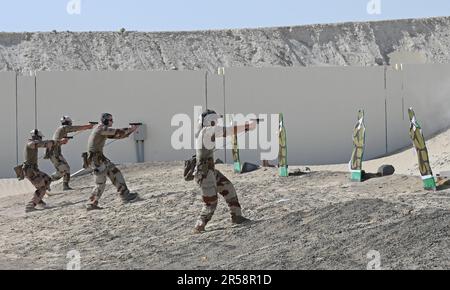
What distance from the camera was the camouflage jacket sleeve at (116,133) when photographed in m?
14.0

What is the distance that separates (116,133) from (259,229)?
14.0ft

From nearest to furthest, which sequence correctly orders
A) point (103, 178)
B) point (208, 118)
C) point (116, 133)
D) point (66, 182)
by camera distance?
point (208, 118) → point (116, 133) → point (103, 178) → point (66, 182)

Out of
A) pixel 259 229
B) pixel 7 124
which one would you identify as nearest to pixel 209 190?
pixel 259 229

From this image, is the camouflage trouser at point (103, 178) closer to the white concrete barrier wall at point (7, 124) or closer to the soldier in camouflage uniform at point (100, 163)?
the soldier in camouflage uniform at point (100, 163)

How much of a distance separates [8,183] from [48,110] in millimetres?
2149

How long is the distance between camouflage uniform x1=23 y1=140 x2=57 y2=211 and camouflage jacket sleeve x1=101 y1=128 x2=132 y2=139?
1.64 m

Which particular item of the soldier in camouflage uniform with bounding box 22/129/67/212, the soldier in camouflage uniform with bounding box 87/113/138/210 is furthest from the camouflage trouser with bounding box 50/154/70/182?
the soldier in camouflage uniform with bounding box 87/113/138/210

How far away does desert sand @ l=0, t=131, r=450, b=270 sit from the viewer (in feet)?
29.2

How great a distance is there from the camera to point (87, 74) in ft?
74.1

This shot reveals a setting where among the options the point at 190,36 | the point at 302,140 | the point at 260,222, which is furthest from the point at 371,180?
the point at 190,36

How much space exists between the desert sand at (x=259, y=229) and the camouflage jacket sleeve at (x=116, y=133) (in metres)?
1.18

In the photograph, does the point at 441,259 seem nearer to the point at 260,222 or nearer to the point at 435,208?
the point at 435,208

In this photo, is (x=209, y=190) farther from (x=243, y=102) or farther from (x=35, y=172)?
(x=243, y=102)

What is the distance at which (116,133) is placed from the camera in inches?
558
